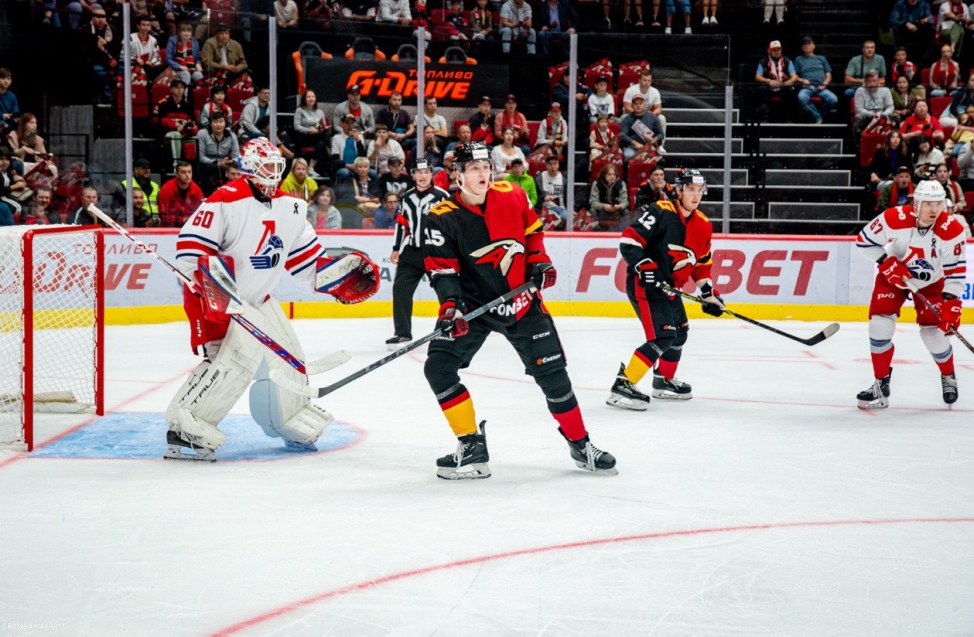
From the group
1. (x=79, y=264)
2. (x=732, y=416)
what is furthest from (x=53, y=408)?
(x=732, y=416)

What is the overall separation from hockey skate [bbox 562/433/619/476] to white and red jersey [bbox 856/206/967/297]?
2466mm

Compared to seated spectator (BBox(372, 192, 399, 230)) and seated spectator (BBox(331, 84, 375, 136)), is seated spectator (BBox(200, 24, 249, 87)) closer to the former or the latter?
seated spectator (BBox(331, 84, 375, 136))

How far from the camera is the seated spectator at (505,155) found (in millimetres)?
10321

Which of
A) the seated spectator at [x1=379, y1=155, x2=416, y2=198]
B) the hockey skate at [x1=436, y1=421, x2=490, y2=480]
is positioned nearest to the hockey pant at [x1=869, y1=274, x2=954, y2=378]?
the hockey skate at [x1=436, y1=421, x2=490, y2=480]

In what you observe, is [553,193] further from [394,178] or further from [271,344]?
[271,344]

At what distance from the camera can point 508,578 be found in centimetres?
305

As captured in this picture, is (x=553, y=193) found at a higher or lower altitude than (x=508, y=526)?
higher

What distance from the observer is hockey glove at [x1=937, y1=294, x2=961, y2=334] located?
5.83 m

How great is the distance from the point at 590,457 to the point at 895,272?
2.40 m

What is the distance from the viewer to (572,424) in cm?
421

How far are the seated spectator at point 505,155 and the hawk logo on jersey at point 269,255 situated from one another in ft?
19.2

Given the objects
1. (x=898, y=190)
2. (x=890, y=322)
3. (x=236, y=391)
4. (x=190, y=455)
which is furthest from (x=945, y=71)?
(x=190, y=455)

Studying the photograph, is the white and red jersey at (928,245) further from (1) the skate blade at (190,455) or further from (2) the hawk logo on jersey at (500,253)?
(1) the skate blade at (190,455)

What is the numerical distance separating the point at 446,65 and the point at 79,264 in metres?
4.40
